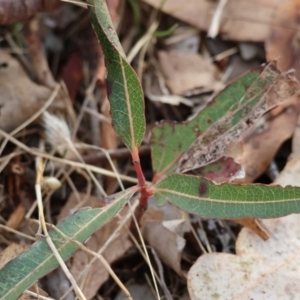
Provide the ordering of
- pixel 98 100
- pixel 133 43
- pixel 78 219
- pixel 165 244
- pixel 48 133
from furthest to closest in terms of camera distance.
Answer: pixel 133 43 → pixel 98 100 → pixel 48 133 → pixel 165 244 → pixel 78 219

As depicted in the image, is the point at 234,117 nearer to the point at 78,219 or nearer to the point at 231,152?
the point at 231,152

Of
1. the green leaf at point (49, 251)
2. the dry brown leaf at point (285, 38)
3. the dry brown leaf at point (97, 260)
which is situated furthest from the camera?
the dry brown leaf at point (285, 38)

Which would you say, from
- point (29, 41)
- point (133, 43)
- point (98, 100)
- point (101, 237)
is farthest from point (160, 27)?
point (101, 237)

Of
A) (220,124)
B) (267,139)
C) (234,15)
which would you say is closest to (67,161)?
(220,124)

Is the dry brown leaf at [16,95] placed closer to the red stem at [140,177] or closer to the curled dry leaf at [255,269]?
the red stem at [140,177]

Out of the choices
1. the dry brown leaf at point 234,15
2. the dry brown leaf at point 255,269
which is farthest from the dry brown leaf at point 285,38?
the dry brown leaf at point 255,269

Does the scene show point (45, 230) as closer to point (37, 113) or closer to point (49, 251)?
point (49, 251)
